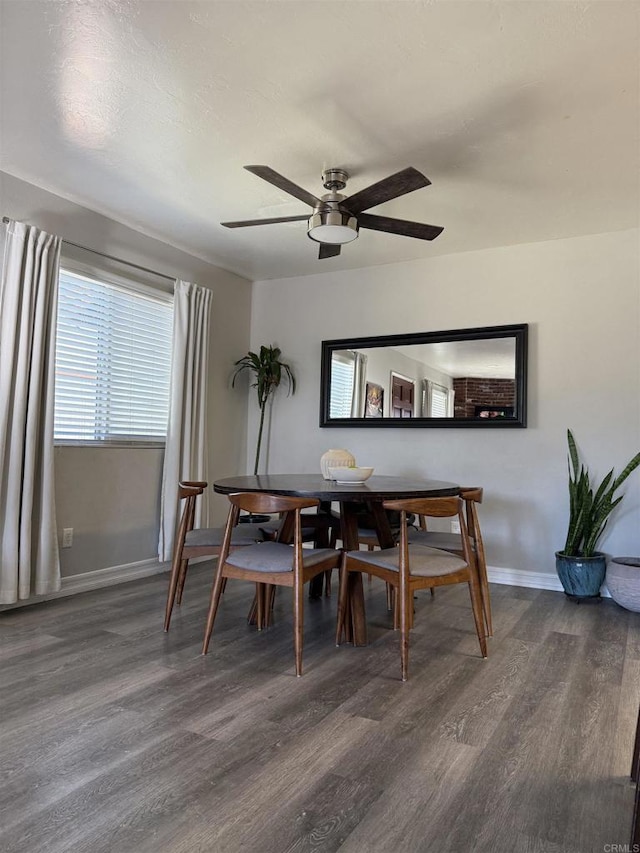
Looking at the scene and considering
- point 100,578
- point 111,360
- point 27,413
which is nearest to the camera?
point 27,413

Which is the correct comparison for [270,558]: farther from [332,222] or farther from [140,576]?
[140,576]

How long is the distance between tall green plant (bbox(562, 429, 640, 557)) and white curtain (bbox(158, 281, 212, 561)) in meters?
2.69

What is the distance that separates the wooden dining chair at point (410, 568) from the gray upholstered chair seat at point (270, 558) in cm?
17

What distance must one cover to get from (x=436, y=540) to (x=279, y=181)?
2010 mm

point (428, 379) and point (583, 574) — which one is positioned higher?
point (428, 379)

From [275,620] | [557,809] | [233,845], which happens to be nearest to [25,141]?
[275,620]

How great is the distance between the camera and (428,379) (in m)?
4.45

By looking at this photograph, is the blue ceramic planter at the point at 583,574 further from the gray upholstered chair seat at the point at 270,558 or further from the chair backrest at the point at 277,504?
the chair backrest at the point at 277,504

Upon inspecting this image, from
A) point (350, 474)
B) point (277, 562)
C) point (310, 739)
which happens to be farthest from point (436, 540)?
point (310, 739)

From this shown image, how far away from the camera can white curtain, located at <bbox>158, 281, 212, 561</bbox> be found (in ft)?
13.7

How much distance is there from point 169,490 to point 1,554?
50.4 inches

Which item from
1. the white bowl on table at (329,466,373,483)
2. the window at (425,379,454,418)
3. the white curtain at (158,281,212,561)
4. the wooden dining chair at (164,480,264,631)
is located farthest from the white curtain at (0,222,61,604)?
the window at (425,379,454,418)

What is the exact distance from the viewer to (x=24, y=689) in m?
2.13

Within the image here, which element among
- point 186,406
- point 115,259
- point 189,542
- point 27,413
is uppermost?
point 115,259
